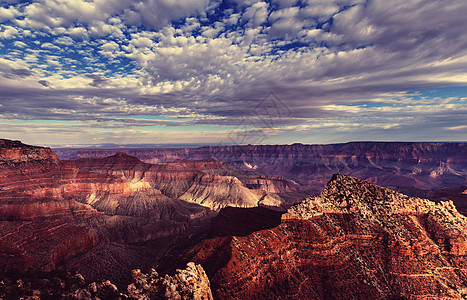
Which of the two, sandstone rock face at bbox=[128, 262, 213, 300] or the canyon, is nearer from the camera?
sandstone rock face at bbox=[128, 262, 213, 300]

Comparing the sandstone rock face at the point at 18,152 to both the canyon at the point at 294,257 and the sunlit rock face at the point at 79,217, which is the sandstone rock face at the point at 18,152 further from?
the canyon at the point at 294,257

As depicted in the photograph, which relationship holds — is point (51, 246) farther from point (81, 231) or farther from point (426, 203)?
point (426, 203)

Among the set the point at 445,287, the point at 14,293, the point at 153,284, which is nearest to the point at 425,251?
the point at 445,287

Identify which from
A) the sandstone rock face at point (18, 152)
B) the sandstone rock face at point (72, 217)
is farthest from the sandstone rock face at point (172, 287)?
the sandstone rock face at point (18, 152)

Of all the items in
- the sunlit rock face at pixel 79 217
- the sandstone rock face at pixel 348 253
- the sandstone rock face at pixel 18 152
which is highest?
the sandstone rock face at pixel 18 152

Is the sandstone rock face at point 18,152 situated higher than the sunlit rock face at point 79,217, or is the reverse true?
the sandstone rock face at point 18,152

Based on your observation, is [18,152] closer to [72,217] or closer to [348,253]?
[72,217]

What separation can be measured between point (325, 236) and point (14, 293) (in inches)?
1642

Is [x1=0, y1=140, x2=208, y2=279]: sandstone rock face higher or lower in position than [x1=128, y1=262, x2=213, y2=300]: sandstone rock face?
lower

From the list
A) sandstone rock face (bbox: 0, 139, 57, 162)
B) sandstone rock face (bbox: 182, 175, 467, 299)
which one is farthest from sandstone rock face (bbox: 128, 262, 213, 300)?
sandstone rock face (bbox: 0, 139, 57, 162)

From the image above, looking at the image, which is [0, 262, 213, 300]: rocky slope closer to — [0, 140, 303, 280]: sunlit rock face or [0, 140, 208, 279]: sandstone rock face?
[0, 140, 208, 279]: sandstone rock face

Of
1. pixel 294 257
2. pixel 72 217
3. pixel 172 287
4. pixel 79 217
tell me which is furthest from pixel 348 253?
pixel 72 217

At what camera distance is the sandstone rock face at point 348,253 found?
37.6 metres

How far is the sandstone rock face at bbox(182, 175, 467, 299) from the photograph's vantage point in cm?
3756
